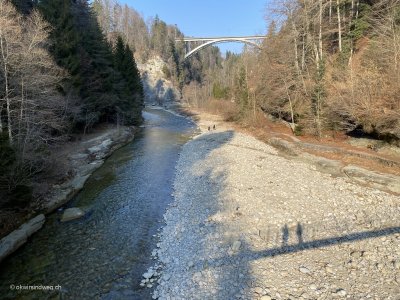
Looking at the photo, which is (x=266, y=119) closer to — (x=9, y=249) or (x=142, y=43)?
(x=9, y=249)

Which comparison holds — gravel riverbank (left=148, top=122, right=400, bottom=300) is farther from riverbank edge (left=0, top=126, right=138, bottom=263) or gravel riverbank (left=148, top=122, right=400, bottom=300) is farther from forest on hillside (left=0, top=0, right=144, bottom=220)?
forest on hillside (left=0, top=0, right=144, bottom=220)

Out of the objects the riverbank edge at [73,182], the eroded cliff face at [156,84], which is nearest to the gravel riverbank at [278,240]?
the riverbank edge at [73,182]

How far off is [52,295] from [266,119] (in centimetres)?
3333

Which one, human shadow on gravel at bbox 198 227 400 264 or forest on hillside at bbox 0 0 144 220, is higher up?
forest on hillside at bbox 0 0 144 220

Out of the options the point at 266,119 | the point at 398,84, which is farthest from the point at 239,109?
the point at 398,84

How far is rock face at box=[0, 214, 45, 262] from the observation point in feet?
33.3

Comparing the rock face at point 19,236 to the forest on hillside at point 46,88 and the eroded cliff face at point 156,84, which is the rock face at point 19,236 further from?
the eroded cliff face at point 156,84

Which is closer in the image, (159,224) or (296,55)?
(159,224)

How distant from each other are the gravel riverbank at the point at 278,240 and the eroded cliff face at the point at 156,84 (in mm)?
85360

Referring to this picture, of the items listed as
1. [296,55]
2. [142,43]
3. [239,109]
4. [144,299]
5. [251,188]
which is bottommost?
[144,299]

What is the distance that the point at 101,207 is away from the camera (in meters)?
14.1

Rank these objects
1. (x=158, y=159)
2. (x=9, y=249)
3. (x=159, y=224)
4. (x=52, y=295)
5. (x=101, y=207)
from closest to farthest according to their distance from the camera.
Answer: (x=52, y=295) < (x=9, y=249) < (x=159, y=224) < (x=101, y=207) < (x=158, y=159)

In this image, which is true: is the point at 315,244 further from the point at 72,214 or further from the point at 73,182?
the point at 73,182

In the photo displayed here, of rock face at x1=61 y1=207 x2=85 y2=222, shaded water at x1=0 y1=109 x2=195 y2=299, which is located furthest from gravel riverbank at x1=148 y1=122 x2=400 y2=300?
rock face at x1=61 y1=207 x2=85 y2=222
